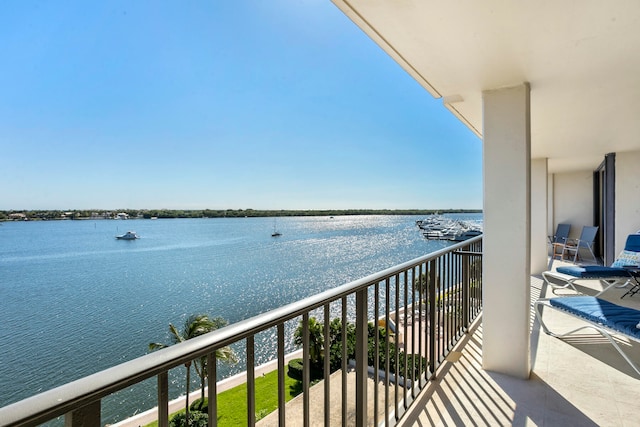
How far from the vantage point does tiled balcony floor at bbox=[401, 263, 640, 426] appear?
77.2 inches

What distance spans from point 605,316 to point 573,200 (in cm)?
833

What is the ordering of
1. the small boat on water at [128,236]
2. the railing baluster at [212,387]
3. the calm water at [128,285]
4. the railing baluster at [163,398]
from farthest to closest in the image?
1. the small boat on water at [128,236]
2. the calm water at [128,285]
3. the railing baluster at [212,387]
4. the railing baluster at [163,398]

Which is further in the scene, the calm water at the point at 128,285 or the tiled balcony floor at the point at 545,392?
the calm water at the point at 128,285

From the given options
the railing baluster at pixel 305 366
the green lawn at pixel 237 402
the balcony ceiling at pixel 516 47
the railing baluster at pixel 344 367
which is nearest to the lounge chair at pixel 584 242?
the balcony ceiling at pixel 516 47

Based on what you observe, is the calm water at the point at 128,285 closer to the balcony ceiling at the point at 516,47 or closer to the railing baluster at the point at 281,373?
the railing baluster at the point at 281,373

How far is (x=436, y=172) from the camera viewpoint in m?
31.5

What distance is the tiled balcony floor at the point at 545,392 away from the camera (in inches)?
77.2

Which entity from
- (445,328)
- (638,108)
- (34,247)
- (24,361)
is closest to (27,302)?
(24,361)

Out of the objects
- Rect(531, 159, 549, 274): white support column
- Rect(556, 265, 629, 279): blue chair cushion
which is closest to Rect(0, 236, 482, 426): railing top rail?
Rect(556, 265, 629, 279): blue chair cushion

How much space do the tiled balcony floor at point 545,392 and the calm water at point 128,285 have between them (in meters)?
7.64

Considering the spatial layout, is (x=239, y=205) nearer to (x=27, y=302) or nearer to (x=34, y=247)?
(x=27, y=302)

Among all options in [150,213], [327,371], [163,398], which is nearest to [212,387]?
[163,398]

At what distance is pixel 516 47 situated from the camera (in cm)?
201

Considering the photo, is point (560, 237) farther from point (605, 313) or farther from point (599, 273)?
point (605, 313)
